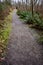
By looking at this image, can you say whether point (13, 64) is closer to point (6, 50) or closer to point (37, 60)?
point (37, 60)

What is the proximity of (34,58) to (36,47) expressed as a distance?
1678 millimetres

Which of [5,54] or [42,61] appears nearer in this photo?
[42,61]

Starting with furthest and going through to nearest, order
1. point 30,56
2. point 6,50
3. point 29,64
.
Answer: point 6,50 → point 30,56 → point 29,64

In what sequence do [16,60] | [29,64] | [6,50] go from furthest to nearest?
1. [6,50]
2. [16,60]
3. [29,64]

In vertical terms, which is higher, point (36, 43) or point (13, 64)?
point (13, 64)

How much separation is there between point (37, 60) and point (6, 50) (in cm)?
199

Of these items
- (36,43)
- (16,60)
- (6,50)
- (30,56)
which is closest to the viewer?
(16,60)

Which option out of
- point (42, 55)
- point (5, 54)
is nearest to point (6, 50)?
point (5, 54)

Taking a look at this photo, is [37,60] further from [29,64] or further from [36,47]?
[36,47]

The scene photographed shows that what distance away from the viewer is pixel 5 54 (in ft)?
25.6

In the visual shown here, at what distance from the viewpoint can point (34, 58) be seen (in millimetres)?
7285

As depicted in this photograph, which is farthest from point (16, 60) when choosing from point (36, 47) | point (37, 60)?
point (36, 47)

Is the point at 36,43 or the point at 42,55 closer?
the point at 42,55

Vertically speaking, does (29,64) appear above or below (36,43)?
above
